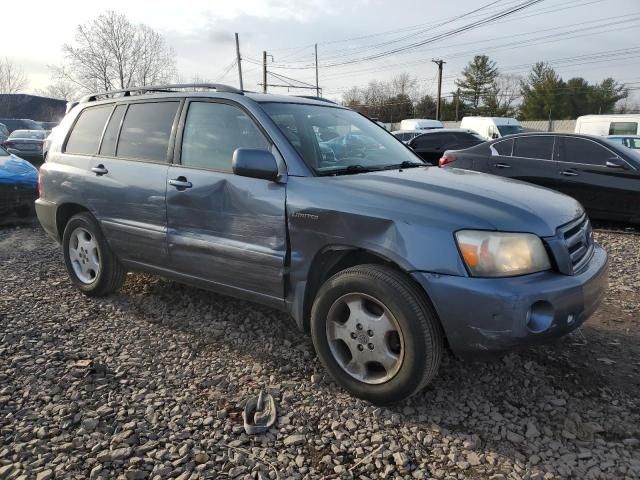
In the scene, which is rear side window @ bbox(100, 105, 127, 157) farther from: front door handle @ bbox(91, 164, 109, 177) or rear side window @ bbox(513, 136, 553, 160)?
rear side window @ bbox(513, 136, 553, 160)

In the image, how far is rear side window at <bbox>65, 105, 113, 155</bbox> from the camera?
4301 millimetres

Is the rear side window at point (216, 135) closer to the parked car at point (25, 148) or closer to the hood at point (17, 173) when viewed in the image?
the hood at point (17, 173)

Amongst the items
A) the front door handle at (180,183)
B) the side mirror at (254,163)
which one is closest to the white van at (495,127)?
the front door handle at (180,183)

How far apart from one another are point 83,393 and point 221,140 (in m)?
1.77

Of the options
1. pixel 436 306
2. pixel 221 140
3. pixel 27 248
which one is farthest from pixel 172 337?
pixel 27 248

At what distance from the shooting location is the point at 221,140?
3414 mm

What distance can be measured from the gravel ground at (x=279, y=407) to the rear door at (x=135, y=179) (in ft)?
2.11

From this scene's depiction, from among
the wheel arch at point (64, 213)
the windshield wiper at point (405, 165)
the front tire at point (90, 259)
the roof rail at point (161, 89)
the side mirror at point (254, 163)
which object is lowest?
the front tire at point (90, 259)

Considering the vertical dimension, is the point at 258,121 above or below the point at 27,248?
above

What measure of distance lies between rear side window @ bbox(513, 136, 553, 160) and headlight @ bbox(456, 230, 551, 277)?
5.89 metres

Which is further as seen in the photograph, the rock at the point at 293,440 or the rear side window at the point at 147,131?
the rear side window at the point at 147,131

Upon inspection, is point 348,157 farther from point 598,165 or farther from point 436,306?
point 598,165

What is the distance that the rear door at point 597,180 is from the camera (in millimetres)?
6798

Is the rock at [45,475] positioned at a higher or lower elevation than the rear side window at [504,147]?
lower
